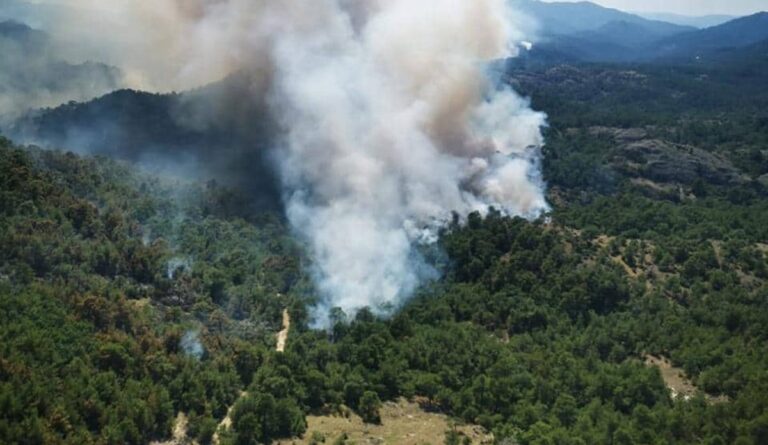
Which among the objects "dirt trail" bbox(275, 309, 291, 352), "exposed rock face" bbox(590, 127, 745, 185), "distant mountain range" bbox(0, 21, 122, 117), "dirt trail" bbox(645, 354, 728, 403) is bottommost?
"dirt trail" bbox(645, 354, 728, 403)

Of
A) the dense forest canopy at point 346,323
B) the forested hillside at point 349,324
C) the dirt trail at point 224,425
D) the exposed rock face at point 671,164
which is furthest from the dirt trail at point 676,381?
the exposed rock face at point 671,164

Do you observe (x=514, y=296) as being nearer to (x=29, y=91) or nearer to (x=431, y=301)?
(x=431, y=301)

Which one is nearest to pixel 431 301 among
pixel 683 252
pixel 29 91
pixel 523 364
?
pixel 523 364

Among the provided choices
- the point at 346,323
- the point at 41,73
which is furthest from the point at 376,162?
the point at 41,73

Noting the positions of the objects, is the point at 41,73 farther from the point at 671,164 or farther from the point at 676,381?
the point at 676,381

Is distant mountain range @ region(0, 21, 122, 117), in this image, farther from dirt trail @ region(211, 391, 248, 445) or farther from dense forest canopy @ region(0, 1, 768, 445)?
dirt trail @ region(211, 391, 248, 445)

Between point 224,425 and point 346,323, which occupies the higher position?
point 346,323

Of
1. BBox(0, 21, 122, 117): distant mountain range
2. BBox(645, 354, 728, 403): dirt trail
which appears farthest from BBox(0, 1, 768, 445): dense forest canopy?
BBox(0, 21, 122, 117): distant mountain range

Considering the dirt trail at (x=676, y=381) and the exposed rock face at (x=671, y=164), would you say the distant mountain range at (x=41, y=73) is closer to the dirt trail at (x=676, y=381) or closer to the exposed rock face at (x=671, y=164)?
the exposed rock face at (x=671, y=164)
